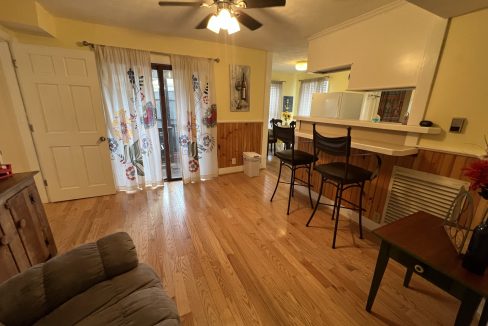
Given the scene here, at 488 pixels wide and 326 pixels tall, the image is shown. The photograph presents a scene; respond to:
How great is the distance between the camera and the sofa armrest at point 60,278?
85cm

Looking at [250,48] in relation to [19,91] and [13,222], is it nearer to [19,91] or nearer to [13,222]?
[19,91]

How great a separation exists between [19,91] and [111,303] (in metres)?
2.89

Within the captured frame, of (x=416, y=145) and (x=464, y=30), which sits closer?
(x=464, y=30)

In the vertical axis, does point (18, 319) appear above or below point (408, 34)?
below

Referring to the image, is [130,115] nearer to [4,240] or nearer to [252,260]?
[4,240]

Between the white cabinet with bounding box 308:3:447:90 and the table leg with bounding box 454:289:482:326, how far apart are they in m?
1.77

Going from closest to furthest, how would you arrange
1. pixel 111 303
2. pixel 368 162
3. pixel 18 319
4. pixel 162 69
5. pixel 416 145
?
1. pixel 18 319
2. pixel 111 303
3. pixel 416 145
4. pixel 368 162
5. pixel 162 69

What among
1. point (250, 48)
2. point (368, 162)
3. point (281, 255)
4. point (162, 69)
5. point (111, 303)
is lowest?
point (281, 255)

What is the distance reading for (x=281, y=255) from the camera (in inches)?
74.0

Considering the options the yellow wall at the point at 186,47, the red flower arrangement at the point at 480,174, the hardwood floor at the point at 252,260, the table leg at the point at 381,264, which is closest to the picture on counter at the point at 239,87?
the yellow wall at the point at 186,47

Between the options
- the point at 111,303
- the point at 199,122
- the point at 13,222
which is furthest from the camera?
the point at 199,122

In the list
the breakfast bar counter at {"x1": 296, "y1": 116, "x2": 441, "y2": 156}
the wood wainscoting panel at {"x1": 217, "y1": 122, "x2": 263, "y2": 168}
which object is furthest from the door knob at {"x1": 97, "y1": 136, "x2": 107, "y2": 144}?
the breakfast bar counter at {"x1": 296, "y1": 116, "x2": 441, "y2": 156}

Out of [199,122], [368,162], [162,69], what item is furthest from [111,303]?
[162,69]

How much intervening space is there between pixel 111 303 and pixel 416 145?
2.56m
